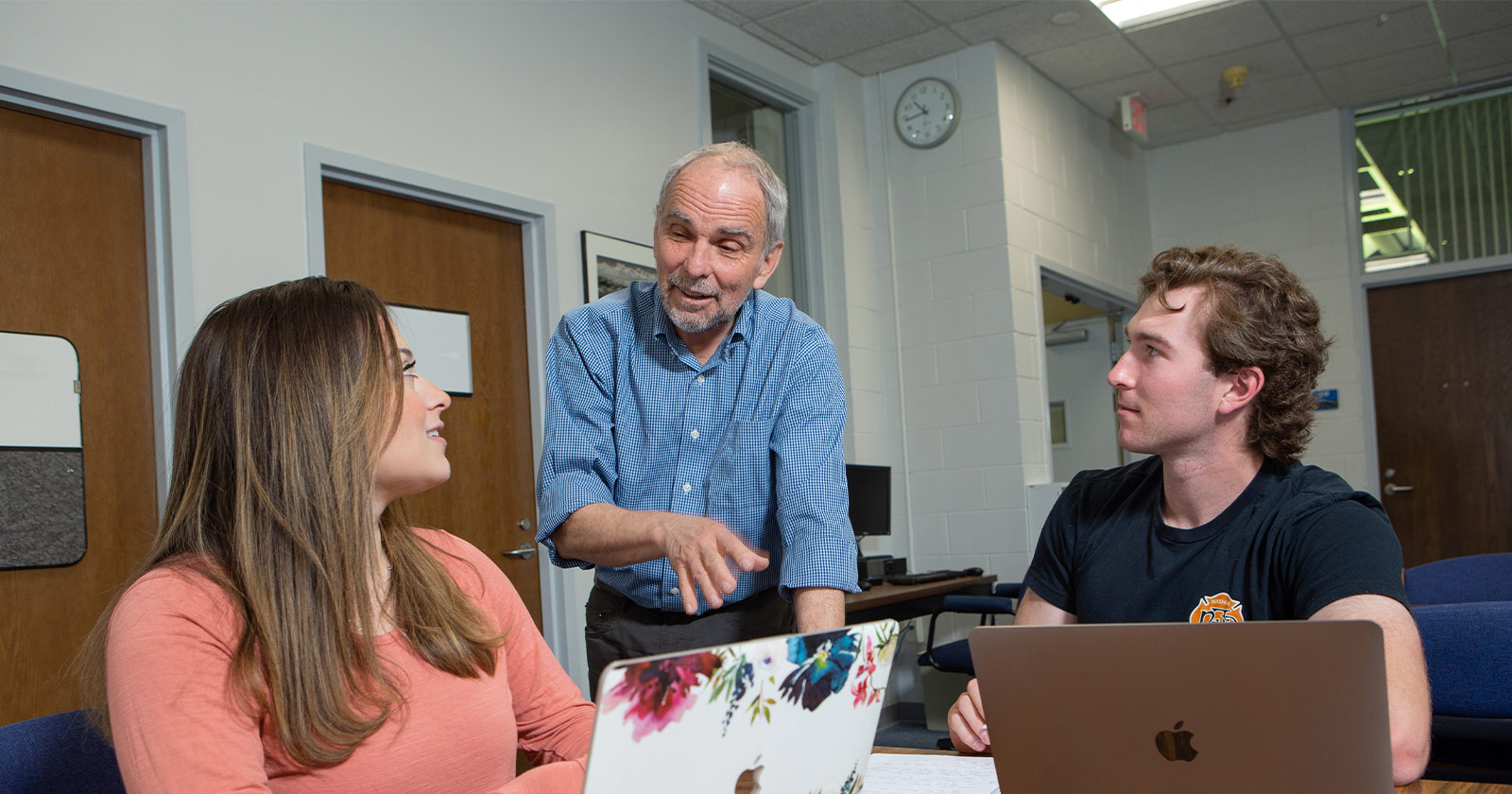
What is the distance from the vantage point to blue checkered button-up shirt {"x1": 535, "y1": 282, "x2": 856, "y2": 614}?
1.69 metres

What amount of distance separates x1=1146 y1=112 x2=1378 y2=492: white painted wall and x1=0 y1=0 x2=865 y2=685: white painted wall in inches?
124

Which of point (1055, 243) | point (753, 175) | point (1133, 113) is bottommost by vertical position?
point (753, 175)

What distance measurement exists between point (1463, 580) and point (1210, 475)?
64.5 inches

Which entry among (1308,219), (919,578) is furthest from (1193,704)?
(1308,219)

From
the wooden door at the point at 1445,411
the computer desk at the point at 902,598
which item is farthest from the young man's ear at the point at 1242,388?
the wooden door at the point at 1445,411

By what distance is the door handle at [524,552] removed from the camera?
369 cm

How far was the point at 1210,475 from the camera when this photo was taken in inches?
59.7

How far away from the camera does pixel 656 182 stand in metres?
4.33

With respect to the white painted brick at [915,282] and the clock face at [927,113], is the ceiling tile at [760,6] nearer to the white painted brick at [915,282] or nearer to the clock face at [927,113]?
the clock face at [927,113]

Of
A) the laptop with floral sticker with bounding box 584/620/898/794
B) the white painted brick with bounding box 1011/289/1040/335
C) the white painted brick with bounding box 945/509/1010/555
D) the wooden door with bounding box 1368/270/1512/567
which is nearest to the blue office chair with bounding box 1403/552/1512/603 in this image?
the laptop with floral sticker with bounding box 584/620/898/794

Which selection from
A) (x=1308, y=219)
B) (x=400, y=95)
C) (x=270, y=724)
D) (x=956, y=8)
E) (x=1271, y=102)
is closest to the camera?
(x=270, y=724)

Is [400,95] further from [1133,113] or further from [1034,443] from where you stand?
[1133,113]

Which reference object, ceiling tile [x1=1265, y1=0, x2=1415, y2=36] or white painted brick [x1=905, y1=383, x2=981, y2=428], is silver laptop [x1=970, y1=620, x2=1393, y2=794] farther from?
ceiling tile [x1=1265, y1=0, x2=1415, y2=36]

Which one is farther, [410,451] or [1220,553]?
[1220,553]
